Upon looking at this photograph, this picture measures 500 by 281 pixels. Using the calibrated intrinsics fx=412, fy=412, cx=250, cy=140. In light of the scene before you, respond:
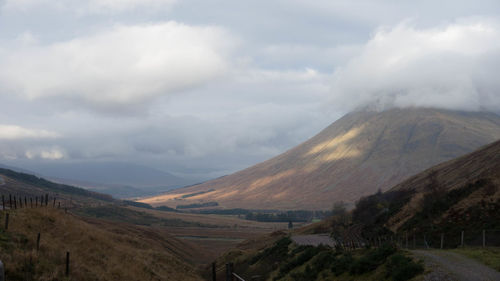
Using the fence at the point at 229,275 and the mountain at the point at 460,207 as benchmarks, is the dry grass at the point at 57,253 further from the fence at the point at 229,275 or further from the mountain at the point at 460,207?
the mountain at the point at 460,207

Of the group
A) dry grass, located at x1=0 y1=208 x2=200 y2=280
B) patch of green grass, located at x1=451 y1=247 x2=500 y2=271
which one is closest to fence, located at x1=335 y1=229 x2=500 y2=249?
patch of green grass, located at x1=451 y1=247 x2=500 y2=271

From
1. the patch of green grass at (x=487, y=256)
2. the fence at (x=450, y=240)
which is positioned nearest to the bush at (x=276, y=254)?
the fence at (x=450, y=240)

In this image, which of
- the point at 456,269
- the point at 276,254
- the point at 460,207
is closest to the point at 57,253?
the point at 456,269

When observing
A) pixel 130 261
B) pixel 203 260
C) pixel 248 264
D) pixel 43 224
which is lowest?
pixel 203 260

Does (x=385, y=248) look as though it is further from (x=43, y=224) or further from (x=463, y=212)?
(x=43, y=224)

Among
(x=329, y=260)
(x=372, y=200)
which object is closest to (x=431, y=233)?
(x=329, y=260)

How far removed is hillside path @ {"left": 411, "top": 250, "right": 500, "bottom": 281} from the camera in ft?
56.5

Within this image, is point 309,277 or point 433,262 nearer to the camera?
point 433,262

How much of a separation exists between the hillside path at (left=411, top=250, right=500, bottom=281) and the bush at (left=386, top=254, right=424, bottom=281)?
676 mm

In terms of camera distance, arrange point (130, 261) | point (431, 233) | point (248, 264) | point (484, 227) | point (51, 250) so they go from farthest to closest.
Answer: point (248, 264)
point (431, 233)
point (484, 227)
point (130, 261)
point (51, 250)

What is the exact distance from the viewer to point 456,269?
18766 mm

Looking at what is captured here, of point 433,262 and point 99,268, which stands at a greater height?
point 433,262

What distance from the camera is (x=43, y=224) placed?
32.3m

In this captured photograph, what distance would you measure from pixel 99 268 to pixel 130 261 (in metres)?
6.05
